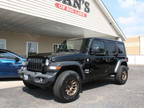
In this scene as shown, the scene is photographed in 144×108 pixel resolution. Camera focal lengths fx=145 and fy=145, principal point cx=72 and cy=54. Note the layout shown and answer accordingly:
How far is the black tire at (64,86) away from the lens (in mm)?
3873

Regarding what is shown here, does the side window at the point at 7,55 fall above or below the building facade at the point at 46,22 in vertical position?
below

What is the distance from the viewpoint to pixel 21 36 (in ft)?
38.2

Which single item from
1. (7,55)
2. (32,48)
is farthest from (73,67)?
(32,48)

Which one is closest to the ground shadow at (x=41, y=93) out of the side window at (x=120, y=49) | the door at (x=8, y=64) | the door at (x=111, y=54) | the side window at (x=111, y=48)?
the door at (x=8, y=64)

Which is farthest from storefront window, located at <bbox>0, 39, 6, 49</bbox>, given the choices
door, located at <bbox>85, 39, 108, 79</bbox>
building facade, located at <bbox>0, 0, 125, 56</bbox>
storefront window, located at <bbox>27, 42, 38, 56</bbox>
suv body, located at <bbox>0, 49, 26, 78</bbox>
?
door, located at <bbox>85, 39, 108, 79</bbox>

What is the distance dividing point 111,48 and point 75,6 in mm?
4384

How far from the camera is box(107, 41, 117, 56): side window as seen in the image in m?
5.83

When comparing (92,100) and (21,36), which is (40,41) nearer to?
(21,36)

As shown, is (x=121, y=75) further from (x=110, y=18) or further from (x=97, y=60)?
(x=110, y=18)

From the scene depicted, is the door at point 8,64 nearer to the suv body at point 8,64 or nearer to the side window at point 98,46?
the suv body at point 8,64

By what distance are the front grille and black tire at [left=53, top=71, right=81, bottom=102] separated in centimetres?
60

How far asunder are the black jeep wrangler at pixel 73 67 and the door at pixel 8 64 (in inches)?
69.9

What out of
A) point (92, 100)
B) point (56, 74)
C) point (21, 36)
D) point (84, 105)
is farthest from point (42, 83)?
point (21, 36)

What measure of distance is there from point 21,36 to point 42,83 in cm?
878
